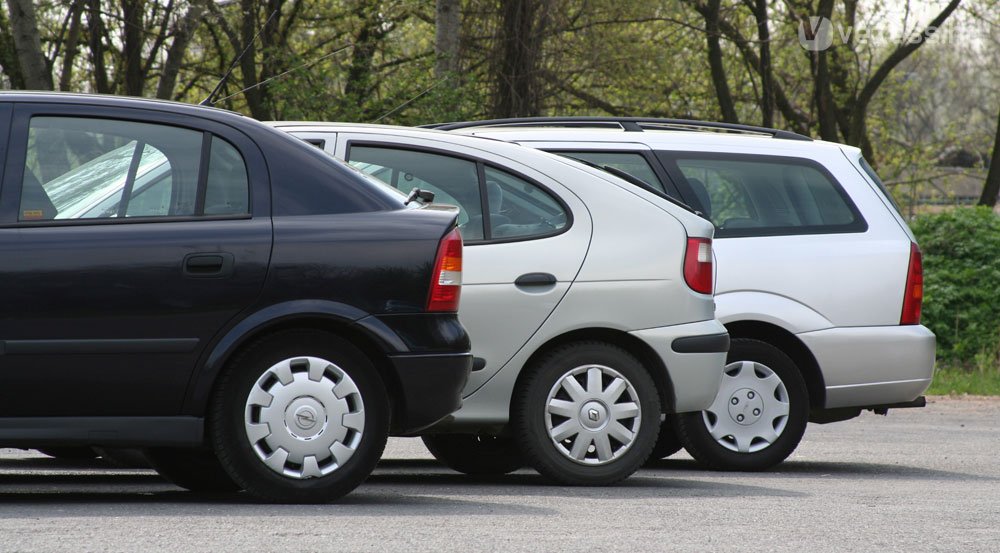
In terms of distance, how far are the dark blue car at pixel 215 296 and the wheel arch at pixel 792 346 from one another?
2.62m

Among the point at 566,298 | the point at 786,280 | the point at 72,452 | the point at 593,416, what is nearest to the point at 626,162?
the point at 786,280

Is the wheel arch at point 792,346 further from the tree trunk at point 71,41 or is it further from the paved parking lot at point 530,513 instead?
the tree trunk at point 71,41

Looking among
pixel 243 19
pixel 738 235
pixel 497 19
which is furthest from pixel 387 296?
pixel 243 19

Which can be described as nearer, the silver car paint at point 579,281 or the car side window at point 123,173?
the car side window at point 123,173

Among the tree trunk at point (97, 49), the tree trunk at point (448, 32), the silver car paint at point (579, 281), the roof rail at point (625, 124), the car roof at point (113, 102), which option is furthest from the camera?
the tree trunk at point (97, 49)

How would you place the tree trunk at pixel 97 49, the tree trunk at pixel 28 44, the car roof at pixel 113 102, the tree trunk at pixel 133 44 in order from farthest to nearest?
the tree trunk at pixel 133 44 → the tree trunk at pixel 97 49 → the tree trunk at pixel 28 44 → the car roof at pixel 113 102

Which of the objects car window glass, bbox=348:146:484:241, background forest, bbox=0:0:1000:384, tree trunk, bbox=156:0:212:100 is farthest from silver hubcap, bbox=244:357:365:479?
tree trunk, bbox=156:0:212:100

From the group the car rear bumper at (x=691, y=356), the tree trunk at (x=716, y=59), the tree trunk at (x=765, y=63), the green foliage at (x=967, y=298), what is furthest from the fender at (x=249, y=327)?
the tree trunk at (x=765, y=63)

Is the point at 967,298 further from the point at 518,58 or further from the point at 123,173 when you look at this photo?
the point at 123,173

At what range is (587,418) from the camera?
23.2 feet

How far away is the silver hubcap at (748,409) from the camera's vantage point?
27.1 feet

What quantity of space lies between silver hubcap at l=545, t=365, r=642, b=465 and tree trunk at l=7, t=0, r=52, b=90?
37.1 ft

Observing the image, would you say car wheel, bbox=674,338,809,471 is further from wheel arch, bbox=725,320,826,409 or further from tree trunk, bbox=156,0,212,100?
tree trunk, bbox=156,0,212,100

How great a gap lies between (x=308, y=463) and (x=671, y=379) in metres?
2.00
